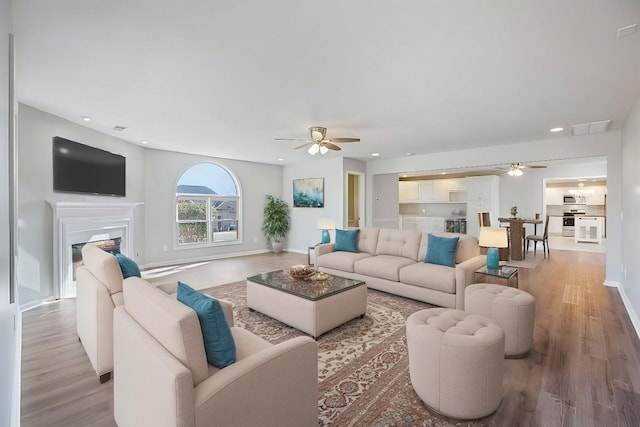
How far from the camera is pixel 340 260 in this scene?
15.8ft

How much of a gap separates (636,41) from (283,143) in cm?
454

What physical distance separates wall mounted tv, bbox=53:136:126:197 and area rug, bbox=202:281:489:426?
119 inches

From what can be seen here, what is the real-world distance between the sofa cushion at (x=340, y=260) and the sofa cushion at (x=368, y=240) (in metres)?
0.10

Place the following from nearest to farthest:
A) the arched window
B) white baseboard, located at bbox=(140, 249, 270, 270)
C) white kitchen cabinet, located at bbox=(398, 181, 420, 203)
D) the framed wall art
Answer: white baseboard, located at bbox=(140, 249, 270, 270)
the arched window
the framed wall art
white kitchen cabinet, located at bbox=(398, 181, 420, 203)

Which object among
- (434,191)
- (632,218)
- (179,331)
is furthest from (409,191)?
(179,331)

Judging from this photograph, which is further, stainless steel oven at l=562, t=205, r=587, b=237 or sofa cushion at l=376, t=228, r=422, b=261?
stainless steel oven at l=562, t=205, r=587, b=237

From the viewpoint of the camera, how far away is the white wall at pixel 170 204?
247 inches

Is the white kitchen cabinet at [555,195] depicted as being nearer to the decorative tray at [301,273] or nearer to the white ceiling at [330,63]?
the white ceiling at [330,63]

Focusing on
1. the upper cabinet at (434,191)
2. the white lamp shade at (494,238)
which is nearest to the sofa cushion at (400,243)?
the white lamp shade at (494,238)

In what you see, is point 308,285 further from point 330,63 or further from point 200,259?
point 200,259

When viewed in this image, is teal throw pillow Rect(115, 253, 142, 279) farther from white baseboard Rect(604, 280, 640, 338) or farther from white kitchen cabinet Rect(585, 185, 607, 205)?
white kitchen cabinet Rect(585, 185, 607, 205)

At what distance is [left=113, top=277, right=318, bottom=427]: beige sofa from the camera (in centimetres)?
119

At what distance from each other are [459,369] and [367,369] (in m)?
0.81

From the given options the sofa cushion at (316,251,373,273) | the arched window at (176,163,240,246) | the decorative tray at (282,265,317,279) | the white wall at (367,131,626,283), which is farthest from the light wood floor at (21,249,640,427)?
the arched window at (176,163,240,246)
